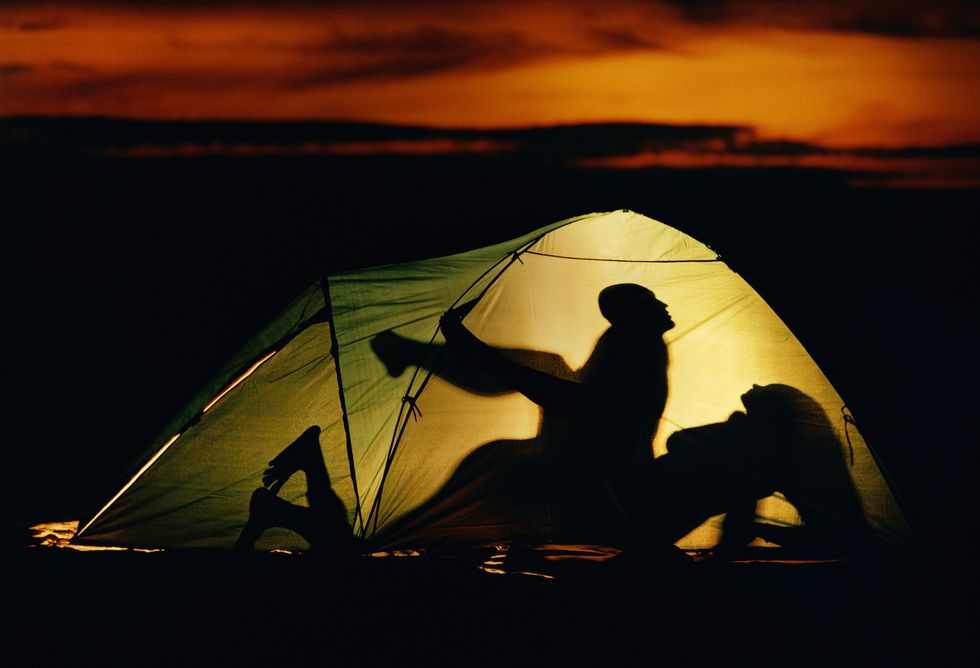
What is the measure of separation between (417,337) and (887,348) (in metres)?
7.51

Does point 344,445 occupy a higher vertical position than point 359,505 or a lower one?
higher

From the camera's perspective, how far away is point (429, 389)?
473cm

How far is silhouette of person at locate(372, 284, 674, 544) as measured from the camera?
15.1 feet


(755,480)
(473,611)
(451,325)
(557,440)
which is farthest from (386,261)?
(473,611)

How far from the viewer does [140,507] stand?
4.89m

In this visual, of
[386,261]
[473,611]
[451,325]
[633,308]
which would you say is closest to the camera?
[473,611]

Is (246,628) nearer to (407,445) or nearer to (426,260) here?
(407,445)

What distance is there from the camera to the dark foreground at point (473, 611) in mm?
3727

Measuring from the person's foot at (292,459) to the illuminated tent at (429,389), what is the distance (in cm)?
5

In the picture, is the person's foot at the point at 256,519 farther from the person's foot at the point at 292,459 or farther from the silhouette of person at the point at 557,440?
the silhouette of person at the point at 557,440

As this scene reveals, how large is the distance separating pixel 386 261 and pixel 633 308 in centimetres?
811

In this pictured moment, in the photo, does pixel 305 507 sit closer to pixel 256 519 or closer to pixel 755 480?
pixel 256 519

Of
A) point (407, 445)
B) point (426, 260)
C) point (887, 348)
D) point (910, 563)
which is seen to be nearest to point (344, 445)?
point (407, 445)

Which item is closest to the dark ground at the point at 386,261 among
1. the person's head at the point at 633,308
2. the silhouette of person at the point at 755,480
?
the silhouette of person at the point at 755,480
